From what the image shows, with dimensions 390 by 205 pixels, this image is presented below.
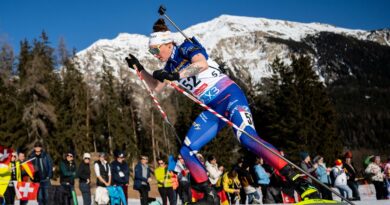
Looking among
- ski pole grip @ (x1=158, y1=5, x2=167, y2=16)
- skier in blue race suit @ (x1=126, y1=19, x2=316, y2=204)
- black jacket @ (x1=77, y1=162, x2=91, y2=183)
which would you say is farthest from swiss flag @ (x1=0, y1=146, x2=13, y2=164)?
skier in blue race suit @ (x1=126, y1=19, x2=316, y2=204)

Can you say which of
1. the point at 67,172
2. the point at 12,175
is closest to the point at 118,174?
the point at 67,172

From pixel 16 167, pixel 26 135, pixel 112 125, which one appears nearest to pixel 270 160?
pixel 16 167

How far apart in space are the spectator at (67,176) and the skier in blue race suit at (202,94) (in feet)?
29.6

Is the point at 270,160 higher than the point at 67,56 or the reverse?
the reverse

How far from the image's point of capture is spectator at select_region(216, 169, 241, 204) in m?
15.6

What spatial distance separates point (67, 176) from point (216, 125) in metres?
9.61

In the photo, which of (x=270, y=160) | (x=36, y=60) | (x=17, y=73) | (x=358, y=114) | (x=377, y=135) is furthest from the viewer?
(x=358, y=114)

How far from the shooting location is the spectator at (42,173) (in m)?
13.8

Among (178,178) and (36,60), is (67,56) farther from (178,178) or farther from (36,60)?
(178,178)

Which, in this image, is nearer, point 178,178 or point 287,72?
point 178,178

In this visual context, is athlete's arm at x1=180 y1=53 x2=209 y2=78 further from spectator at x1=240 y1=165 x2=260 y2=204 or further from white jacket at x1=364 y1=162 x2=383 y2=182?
white jacket at x1=364 y1=162 x2=383 y2=182

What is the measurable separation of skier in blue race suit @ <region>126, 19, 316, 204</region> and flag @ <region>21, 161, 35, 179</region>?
29.2 feet

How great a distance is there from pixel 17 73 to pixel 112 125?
51.0ft

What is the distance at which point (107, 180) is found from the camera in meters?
14.2
